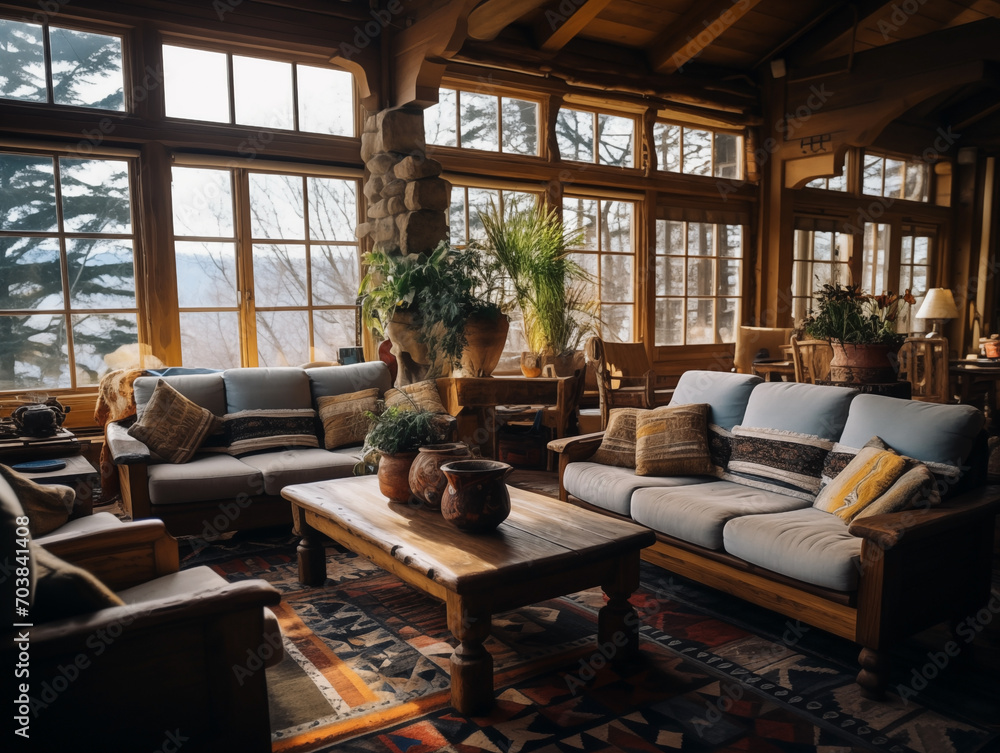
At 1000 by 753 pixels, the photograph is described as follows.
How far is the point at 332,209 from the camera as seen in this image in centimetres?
516

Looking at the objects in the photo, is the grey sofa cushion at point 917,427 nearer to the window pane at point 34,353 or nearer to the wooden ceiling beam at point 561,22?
the wooden ceiling beam at point 561,22

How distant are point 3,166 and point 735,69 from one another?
6.25 meters

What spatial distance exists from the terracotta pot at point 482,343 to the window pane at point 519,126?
2076 mm

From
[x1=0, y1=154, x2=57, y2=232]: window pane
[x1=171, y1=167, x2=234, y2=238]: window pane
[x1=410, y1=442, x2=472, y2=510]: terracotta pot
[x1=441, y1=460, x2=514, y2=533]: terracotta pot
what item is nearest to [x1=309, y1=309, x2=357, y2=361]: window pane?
[x1=171, y1=167, x2=234, y2=238]: window pane

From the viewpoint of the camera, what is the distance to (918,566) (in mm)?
2299

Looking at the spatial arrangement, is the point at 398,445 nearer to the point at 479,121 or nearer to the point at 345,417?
the point at 345,417

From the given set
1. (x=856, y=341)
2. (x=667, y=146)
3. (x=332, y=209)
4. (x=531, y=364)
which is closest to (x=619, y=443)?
(x=856, y=341)

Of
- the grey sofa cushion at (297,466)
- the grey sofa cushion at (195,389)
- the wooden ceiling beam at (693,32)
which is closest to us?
the grey sofa cushion at (297,466)

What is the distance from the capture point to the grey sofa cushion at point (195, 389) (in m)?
3.92

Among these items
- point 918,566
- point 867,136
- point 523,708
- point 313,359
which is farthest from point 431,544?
point 867,136

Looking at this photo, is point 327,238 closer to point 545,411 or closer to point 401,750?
point 545,411

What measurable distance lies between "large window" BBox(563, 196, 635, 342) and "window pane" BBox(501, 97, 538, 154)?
567mm

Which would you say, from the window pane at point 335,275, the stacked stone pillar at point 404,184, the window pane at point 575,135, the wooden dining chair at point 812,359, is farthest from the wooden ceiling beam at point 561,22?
the wooden dining chair at point 812,359

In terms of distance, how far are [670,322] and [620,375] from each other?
1.61m
